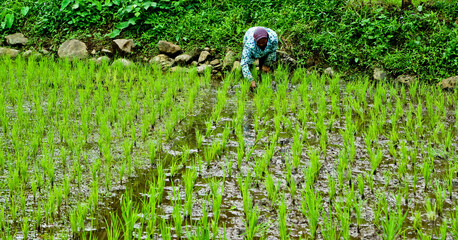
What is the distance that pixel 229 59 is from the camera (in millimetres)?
6668

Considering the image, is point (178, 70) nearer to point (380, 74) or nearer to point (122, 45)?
point (122, 45)

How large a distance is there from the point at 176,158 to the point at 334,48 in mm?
3937

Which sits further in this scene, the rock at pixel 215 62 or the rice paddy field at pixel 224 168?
the rock at pixel 215 62

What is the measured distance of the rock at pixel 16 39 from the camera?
313 inches

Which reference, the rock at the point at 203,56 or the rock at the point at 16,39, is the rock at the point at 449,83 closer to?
the rock at the point at 203,56

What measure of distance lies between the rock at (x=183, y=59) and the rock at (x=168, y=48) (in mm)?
191

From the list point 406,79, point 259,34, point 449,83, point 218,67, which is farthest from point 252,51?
point 449,83

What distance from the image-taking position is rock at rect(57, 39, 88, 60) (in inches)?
284

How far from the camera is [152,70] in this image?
22.2 ft

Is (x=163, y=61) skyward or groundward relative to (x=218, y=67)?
skyward

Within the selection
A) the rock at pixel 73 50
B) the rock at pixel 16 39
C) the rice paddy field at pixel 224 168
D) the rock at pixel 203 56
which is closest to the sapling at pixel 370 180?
the rice paddy field at pixel 224 168

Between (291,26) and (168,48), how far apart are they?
218 centimetres

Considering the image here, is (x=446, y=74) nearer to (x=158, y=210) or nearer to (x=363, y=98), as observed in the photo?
(x=363, y=98)

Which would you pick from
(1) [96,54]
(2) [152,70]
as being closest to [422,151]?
(2) [152,70]
